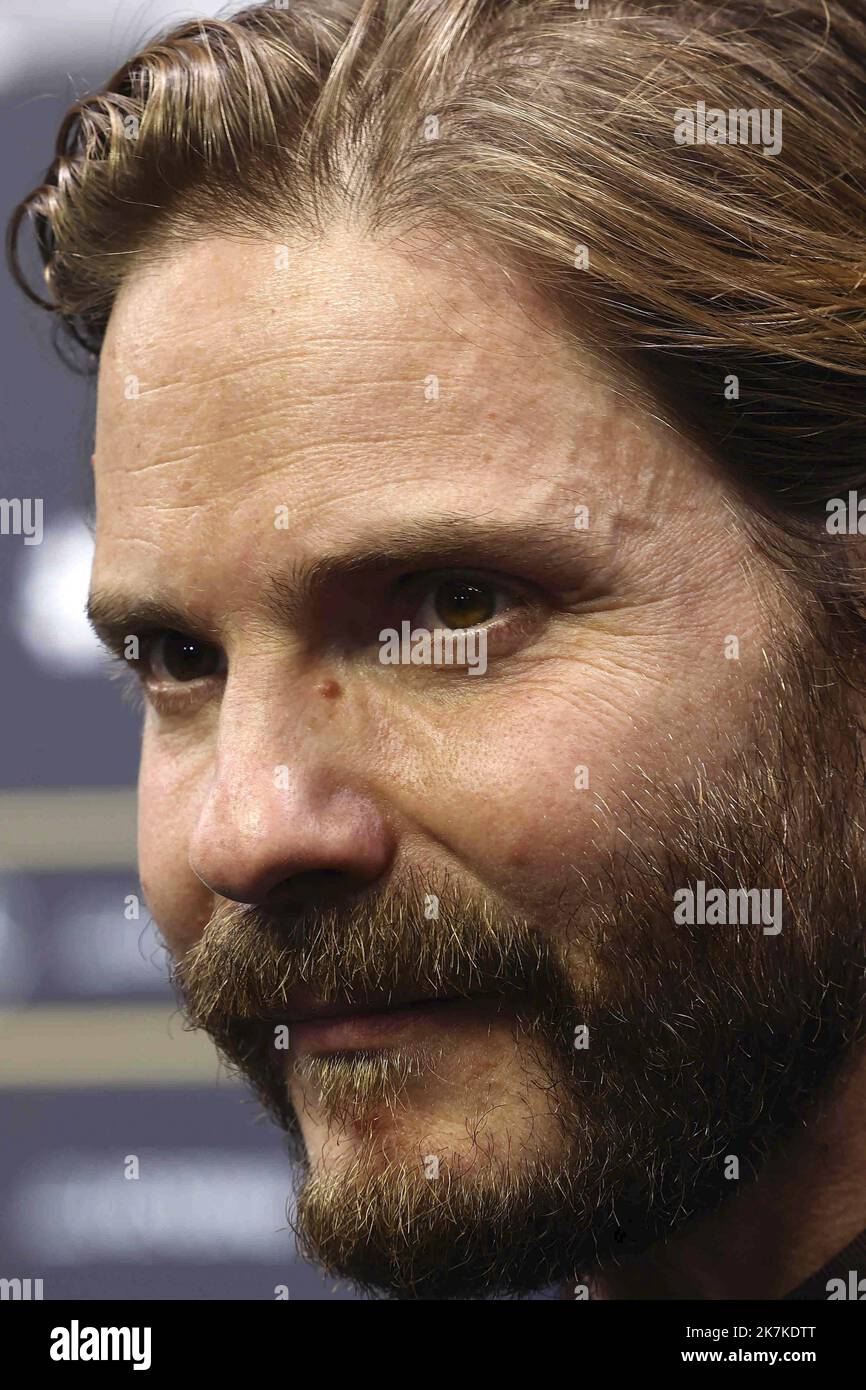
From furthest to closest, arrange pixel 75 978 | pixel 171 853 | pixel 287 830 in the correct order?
pixel 75 978 → pixel 171 853 → pixel 287 830

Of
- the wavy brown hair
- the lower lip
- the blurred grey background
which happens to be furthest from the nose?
the blurred grey background

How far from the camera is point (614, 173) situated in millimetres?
1229

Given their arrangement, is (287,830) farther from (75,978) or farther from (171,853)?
(75,978)

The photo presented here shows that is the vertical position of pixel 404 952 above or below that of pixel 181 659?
below

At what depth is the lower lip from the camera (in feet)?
3.90

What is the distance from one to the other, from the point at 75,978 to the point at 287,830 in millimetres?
1041

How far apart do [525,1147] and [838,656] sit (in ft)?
1.53

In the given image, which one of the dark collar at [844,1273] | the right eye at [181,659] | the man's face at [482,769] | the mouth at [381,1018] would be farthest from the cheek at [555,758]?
the dark collar at [844,1273]

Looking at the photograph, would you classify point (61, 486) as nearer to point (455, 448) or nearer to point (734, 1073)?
point (455, 448)

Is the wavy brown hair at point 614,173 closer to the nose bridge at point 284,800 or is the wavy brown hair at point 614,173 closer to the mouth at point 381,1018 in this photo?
the nose bridge at point 284,800

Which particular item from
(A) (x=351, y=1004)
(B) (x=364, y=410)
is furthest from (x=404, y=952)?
(B) (x=364, y=410)

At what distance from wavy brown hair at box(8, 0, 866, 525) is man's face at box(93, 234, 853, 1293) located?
0.05 m

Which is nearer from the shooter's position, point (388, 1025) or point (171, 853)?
point (388, 1025)

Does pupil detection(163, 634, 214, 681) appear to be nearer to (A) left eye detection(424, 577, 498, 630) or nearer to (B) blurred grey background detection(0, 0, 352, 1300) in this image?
(A) left eye detection(424, 577, 498, 630)
